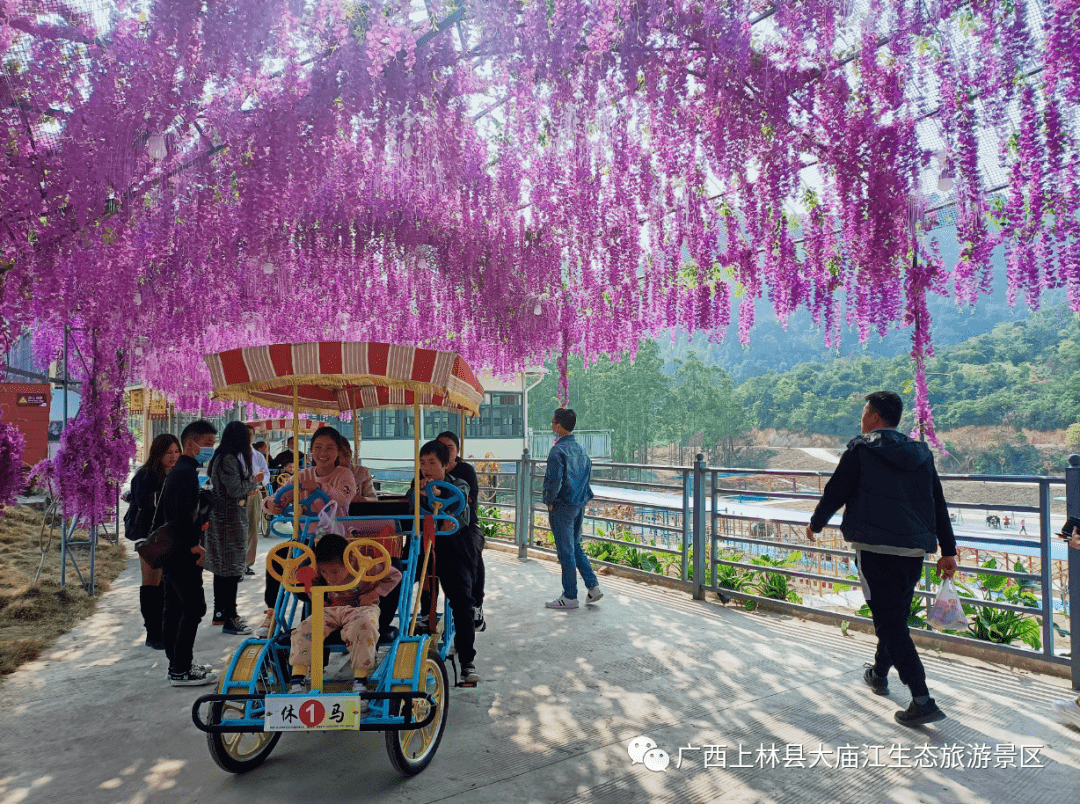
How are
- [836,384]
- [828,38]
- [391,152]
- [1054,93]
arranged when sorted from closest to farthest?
[1054,93], [828,38], [391,152], [836,384]

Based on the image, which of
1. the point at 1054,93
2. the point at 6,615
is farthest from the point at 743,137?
the point at 6,615

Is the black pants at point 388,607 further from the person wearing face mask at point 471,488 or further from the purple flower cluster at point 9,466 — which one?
the purple flower cluster at point 9,466

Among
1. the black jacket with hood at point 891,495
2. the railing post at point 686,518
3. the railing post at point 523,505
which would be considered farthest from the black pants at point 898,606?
the railing post at point 523,505

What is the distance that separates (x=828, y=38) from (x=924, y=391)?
2342 millimetres

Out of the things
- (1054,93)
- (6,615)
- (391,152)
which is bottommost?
(6,615)

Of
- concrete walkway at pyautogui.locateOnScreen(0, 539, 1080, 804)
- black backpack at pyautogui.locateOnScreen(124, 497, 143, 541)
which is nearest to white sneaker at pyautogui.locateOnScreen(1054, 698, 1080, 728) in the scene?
concrete walkway at pyautogui.locateOnScreen(0, 539, 1080, 804)

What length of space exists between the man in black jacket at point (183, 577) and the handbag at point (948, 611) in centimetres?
352

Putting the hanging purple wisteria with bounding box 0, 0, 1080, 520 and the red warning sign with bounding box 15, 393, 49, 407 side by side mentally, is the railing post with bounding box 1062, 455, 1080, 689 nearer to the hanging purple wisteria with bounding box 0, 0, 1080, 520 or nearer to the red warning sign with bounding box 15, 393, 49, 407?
the hanging purple wisteria with bounding box 0, 0, 1080, 520

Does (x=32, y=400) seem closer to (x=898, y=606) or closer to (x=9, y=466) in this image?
(x=9, y=466)

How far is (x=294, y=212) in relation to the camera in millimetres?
5992

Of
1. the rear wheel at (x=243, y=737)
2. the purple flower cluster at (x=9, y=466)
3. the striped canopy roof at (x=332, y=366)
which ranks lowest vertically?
the rear wheel at (x=243, y=737)

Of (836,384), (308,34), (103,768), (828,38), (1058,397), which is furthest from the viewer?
(836,384)

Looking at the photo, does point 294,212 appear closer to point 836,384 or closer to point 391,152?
point 391,152

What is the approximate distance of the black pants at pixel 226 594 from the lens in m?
4.25
